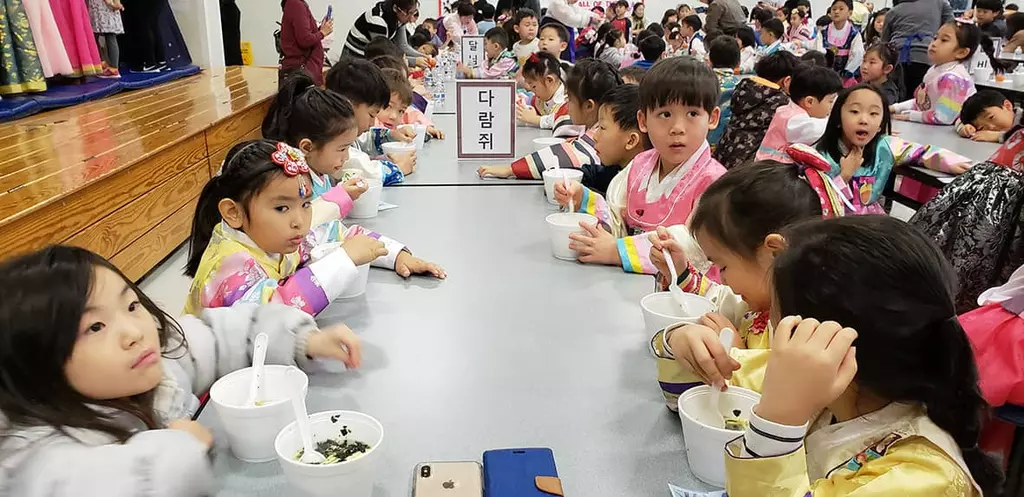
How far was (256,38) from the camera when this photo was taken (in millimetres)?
9289

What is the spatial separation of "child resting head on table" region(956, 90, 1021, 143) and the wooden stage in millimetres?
3354

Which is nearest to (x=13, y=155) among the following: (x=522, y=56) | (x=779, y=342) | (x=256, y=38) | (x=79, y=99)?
(x=79, y=99)

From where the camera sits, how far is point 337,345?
1044 mm

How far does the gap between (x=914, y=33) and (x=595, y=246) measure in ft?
16.6

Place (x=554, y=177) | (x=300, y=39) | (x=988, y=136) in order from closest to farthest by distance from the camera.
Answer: (x=554, y=177) → (x=988, y=136) → (x=300, y=39)

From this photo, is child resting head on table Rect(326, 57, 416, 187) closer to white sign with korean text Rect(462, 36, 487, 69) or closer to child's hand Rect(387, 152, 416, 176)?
child's hand Rect(387, 152, 416, 176)

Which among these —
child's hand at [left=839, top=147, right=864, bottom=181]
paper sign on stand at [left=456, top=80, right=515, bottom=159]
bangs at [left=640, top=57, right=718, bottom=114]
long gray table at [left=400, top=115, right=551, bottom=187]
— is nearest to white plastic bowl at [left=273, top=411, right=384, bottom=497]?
bangs at [left=640, top=57, right=718, bottom=114]

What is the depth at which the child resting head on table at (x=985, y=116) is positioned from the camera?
10.0 feet

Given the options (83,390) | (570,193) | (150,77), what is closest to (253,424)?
(83,390)

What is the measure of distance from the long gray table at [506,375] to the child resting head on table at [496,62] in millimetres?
3693

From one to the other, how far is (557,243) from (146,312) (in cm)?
88

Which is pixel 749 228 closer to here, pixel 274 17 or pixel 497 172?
pixel 497 172

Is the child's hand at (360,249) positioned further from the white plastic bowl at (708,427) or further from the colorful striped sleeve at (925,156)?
the colorful striped sleeve at (925,156)

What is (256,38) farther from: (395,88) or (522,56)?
(395,88)
